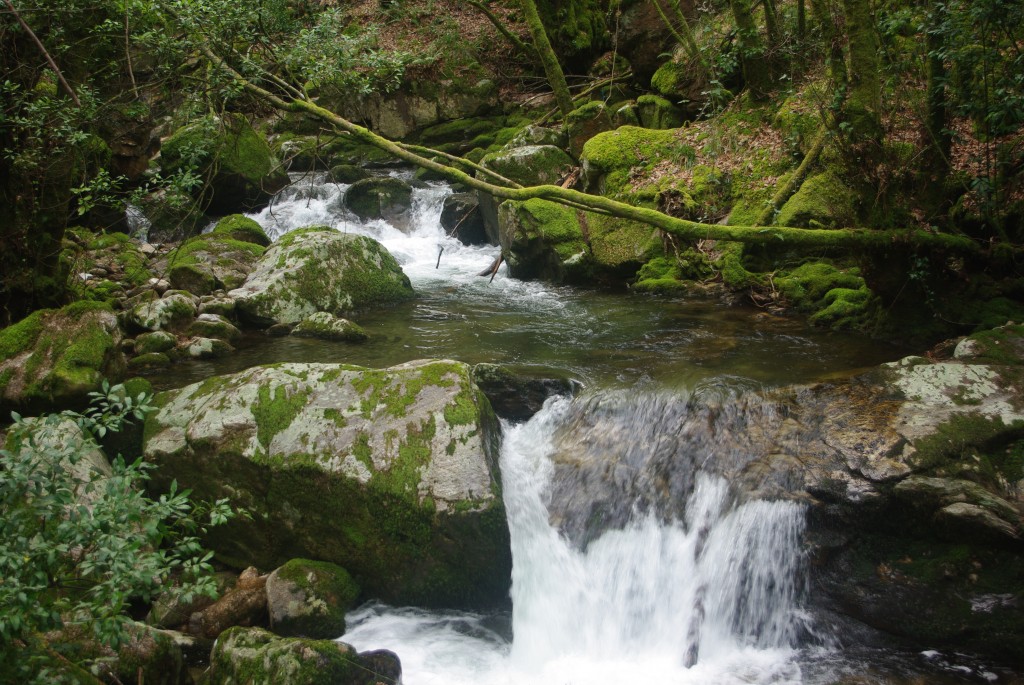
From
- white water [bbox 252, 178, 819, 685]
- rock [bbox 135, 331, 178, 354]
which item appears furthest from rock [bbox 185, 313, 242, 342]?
white water [bbox 252, 178, 819, 685]

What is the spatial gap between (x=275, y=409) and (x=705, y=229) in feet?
13.3

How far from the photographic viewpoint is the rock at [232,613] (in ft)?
16.8

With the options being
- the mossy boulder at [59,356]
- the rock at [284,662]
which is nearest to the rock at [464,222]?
the mossy boulder at [59,356]

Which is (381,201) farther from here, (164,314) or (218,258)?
(164,314)

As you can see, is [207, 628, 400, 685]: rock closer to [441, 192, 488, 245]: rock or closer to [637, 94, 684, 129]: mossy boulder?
[441, 192, 488, 245]: rock

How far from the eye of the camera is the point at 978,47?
5.77 meters

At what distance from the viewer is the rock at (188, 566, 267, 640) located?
5109 mm

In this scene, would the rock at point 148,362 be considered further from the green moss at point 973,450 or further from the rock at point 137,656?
the green moss at point 973,450

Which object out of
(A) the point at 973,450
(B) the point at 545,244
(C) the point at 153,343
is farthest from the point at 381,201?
(A) the point at 973,450

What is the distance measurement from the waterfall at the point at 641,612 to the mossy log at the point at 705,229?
214 cm

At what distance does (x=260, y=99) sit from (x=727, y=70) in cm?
507

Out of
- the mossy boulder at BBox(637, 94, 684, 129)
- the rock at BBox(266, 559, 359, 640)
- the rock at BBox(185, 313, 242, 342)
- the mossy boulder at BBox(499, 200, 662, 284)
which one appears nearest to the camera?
the rock at BBox(266, 559, 359, 640)

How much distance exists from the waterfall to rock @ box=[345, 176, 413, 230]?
11417 mm

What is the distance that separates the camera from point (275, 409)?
596 cm
